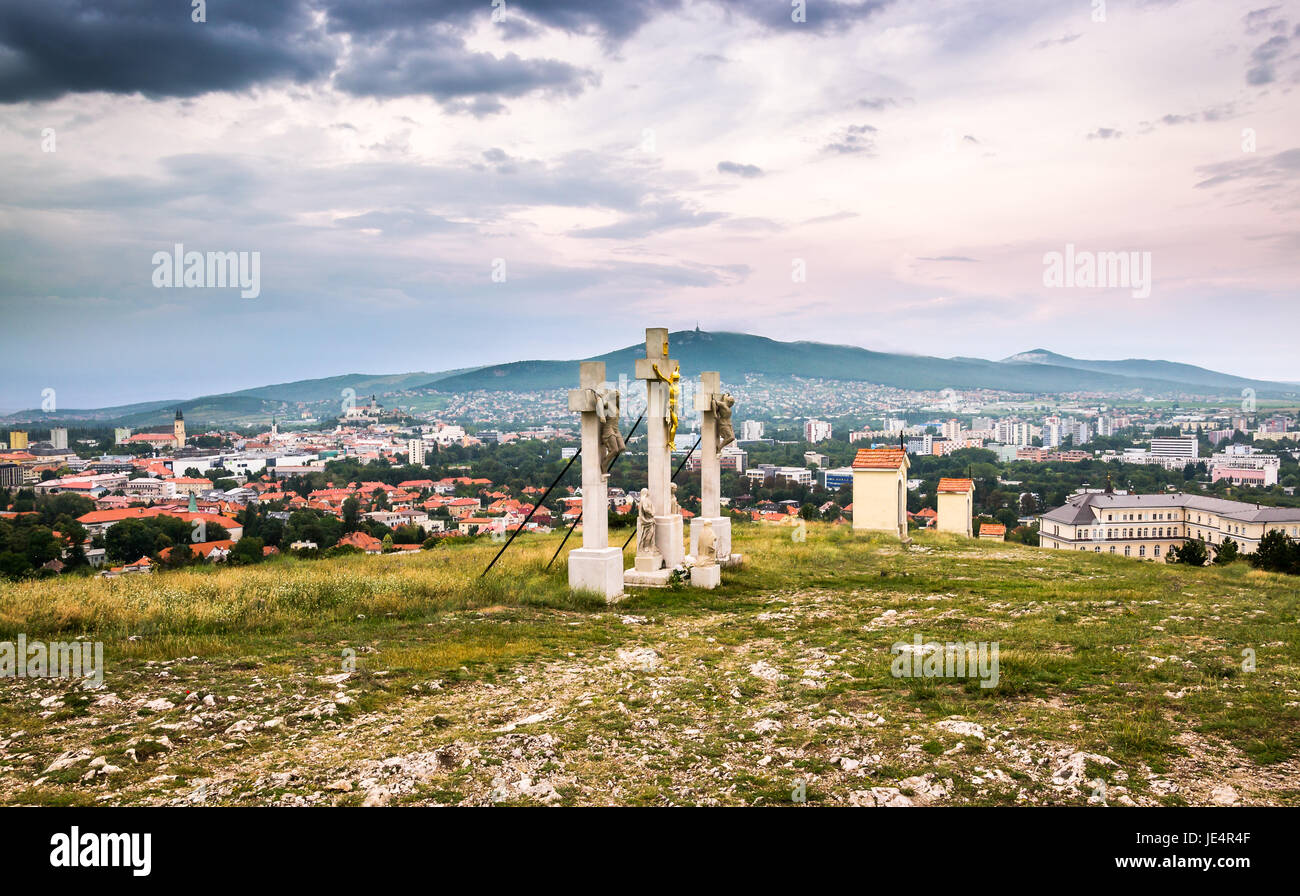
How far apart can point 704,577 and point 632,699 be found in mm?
6737

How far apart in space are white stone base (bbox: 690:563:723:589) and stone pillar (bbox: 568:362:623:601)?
1.62m

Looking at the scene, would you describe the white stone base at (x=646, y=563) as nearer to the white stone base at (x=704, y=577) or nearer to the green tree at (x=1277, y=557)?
the white stone base at (x=704, y=577)

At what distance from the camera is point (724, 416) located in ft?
52.0

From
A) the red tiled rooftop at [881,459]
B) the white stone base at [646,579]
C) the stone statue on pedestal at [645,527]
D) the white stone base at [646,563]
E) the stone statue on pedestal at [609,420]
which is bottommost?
the white stone base at [646,579]

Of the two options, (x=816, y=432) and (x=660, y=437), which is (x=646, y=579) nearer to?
(x=660, y=437)

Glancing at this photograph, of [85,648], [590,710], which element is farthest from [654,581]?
[85,648]

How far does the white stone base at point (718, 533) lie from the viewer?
1550 centimetres

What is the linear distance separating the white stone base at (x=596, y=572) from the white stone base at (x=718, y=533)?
324 centimetres

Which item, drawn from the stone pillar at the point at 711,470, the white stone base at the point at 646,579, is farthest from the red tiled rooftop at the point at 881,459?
the white stone base at the point at 646,579

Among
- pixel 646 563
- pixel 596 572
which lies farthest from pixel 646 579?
pixel 596 572

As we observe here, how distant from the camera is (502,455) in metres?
106

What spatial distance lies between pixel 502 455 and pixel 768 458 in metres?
39.9

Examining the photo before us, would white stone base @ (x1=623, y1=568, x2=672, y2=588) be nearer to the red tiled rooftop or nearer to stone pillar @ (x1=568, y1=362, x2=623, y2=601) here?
stone pillar @ (x1=568, y1=362, x2=623, y2=601)

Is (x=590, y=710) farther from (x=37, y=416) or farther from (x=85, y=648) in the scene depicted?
(x=37, y=416)
